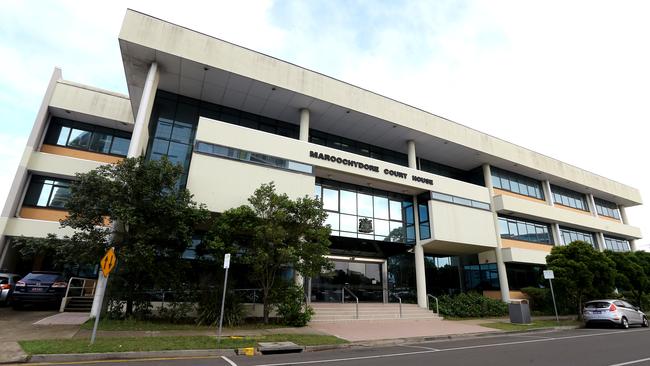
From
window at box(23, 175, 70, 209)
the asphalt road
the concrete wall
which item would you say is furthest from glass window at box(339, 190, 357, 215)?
window at box(23, 175, 70, 209)

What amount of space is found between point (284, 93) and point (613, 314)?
69.9 feet

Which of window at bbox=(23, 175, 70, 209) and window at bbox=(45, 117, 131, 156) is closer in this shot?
window at bbox=(23, 175, 70, 209)

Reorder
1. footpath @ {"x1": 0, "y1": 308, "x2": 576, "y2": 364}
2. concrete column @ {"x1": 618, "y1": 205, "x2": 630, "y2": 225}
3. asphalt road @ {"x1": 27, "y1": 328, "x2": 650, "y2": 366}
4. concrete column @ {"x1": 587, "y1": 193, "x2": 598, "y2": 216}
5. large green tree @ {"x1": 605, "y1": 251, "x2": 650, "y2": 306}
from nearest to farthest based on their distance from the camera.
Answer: asphalt road @ {"x1": 27, "y1": 328, "x2": 650, "y2": 366}, footpath @ {"x1": 0, "y1": 308, "x2": 576, "y2": 364}, large green tree @ {"x1": 605, "y1": 251, "x2": 650, "y2": 306}, concrete column @ {"x1": 587, "y1": 193, "x2": 598, "y2": 216}, concrete column @ {"x1": 618, "y1": 205, "x2": 630, "y2": 225}

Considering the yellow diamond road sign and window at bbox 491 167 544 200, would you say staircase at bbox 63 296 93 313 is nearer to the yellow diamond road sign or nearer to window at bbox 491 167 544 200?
the yellow diamond road sign

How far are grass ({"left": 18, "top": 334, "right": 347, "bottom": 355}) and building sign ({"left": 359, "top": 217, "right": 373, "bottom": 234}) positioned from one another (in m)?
9.56

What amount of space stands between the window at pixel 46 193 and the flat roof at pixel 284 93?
6421 millimetres

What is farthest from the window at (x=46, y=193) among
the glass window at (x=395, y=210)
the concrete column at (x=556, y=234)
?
the concrete column at (x=556, y=234)

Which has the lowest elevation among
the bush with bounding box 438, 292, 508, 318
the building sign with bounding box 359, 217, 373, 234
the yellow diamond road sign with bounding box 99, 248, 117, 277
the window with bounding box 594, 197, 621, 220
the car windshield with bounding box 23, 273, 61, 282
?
the bush with bounding box 438, 292, 508, 318

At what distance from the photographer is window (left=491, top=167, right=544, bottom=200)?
28.3 metres

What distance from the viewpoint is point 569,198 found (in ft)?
111

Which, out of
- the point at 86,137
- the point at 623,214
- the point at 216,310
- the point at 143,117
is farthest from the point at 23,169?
the point at 623,214

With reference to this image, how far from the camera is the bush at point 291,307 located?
47.8ft

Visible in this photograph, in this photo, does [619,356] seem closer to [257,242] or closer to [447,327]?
[447,327]

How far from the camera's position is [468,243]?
2280cm
